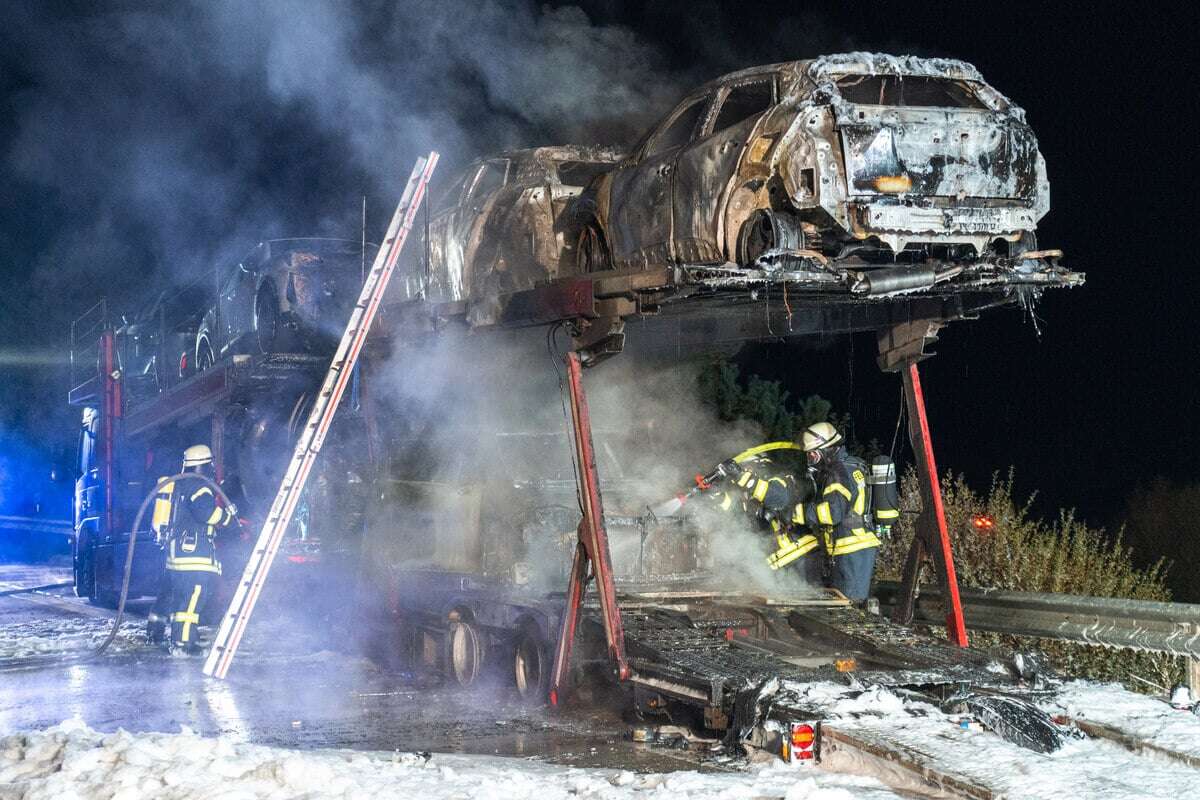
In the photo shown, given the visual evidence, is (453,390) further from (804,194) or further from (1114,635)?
(1114,635)

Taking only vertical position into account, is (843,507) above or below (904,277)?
below

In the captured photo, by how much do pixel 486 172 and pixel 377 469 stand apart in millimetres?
2685

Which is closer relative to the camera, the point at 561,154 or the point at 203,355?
the point at 561,154

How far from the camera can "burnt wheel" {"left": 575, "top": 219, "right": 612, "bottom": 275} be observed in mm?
9812

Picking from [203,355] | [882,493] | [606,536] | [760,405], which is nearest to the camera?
[606,536]

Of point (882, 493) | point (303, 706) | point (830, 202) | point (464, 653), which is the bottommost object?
point (303, 706)

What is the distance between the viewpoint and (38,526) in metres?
23.3

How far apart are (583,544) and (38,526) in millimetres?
17506

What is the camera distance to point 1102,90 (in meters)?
20.1

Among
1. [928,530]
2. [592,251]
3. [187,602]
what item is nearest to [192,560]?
[187,602]

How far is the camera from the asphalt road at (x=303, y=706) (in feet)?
26.6

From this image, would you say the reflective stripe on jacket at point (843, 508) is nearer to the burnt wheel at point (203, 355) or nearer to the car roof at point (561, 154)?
the car roof at point (561, 154)

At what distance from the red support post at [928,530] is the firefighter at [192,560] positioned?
5742 mm

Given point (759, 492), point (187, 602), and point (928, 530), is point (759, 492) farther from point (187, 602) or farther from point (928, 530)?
point (187, 602)
